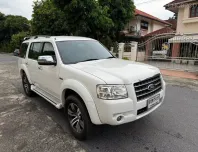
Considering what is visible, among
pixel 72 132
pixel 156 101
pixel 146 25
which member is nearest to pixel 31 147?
pixel 72 132

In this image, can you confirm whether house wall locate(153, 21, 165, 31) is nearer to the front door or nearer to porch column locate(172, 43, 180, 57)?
porch column locate(172, 43, 180, 57)

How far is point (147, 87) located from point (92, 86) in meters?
0.93

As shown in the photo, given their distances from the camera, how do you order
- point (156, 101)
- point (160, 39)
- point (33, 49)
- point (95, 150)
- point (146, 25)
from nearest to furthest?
point (95, 150) → point (156, 101) → point (33, 49) → point (160, 39) → point (146, 25)

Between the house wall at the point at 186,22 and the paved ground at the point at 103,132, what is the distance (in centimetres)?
1111

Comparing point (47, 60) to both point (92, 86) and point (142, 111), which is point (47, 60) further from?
point (142, 111)

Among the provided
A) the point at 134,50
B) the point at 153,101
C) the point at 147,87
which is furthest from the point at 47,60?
the point at 134,50

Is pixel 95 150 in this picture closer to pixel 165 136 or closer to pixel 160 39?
pixel 165 136

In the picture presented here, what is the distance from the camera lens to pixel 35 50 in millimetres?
4418

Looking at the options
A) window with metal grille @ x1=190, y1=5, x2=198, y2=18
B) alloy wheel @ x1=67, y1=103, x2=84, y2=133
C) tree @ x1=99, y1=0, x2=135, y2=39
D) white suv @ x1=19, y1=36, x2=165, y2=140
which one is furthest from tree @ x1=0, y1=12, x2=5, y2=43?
alloy wheel @ x1=67, y1=103, x2=84, y2=133

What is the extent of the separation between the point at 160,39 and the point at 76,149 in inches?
431

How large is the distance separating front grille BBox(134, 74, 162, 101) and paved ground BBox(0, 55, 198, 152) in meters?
0.84

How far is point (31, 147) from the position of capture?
106 inches

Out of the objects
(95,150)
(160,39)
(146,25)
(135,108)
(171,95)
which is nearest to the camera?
(135,108)

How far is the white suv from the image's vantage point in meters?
2.33
